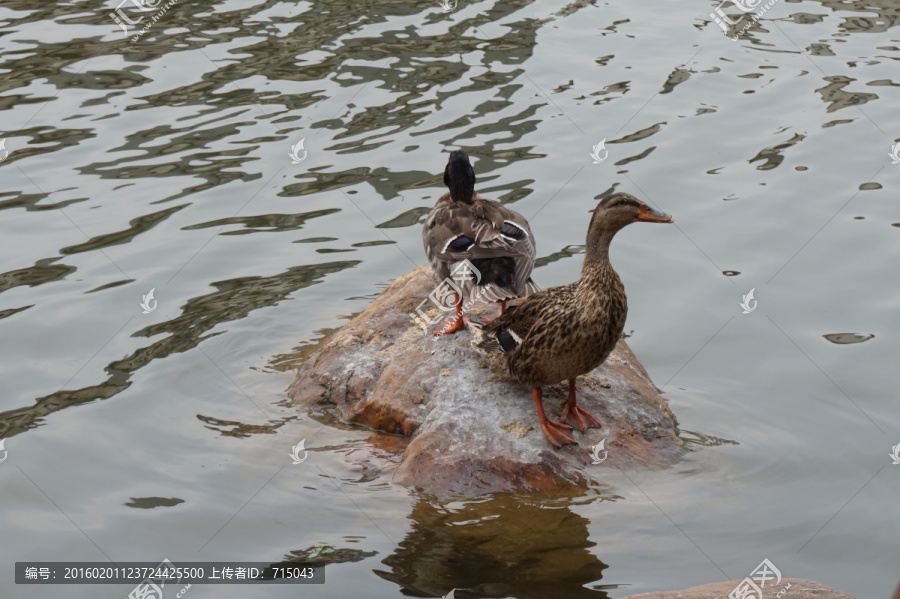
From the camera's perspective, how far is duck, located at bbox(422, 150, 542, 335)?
697 cm

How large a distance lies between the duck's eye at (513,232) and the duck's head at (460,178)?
2.25ft

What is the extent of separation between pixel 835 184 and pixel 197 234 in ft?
20.9

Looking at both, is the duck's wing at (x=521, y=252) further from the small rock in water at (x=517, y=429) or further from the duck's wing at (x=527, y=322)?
the small rock in water at (x=517, y=429)

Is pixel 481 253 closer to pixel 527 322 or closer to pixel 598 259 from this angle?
pixel 527 322

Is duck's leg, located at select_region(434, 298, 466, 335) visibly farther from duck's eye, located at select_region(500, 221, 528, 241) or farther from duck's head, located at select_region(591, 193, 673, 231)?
duck's head, located at select_region(591, 193, 673, 231)

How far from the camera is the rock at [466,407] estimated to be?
640cm

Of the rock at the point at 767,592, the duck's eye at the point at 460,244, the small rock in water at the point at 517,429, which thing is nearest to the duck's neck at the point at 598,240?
the duck's eye at the point at 460,244

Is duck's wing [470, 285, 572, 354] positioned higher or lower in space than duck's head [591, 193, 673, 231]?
lower

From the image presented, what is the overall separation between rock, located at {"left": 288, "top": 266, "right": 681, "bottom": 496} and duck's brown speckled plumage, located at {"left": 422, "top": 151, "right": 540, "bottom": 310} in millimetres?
493

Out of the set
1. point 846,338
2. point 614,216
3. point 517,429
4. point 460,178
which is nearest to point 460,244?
point 460,178

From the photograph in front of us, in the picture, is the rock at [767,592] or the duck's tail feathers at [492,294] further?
the duck's tail feathers at [492,294]

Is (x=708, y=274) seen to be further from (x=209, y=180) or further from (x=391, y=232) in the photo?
(x=209, y=180)

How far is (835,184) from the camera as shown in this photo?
10484 mm

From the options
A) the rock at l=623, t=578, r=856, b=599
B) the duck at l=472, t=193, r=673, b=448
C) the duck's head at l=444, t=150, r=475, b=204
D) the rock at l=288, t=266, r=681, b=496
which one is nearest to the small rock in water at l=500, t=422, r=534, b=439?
the rock at l=288, t=266, r=681, b=496
